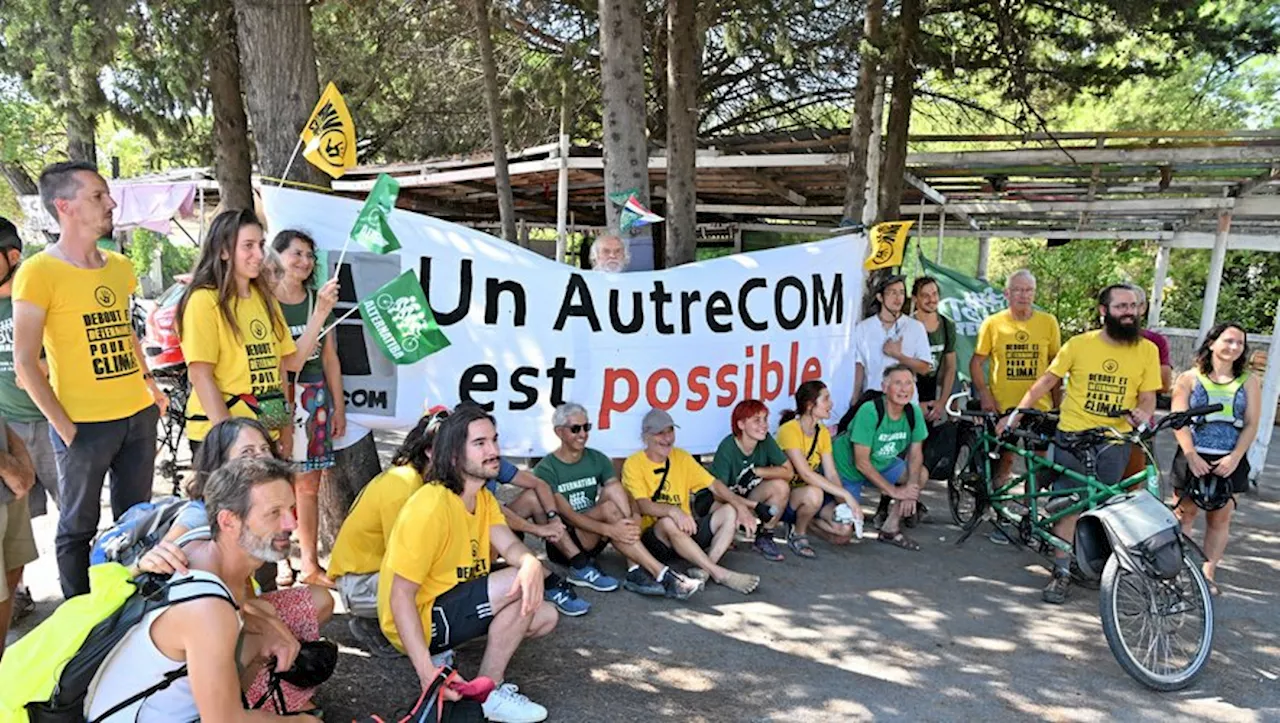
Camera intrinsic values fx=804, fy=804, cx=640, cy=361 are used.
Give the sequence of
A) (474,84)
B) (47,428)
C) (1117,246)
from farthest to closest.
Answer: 1. (1117,246)
2. (474,84)
3. (47,428)

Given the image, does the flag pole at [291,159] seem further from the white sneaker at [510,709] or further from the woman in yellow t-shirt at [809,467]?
the woman in yellow t-shirt at [809,467]

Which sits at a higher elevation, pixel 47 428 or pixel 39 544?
pixel 47 428

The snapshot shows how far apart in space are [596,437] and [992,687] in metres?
2.32

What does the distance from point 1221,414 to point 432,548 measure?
4.18m

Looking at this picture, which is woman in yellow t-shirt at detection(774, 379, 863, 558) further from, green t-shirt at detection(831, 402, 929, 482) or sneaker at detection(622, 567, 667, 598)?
sneaker at detection(622, 567, 667, 598)

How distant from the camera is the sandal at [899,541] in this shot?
5125 mm

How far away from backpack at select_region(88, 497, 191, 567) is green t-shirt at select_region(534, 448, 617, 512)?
1.98m

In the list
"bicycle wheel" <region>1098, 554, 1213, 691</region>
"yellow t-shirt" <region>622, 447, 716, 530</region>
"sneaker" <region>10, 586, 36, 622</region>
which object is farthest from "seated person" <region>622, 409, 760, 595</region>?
"sneaker" <region>10, 586, 36, 622</region>

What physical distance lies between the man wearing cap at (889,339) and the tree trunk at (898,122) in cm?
250

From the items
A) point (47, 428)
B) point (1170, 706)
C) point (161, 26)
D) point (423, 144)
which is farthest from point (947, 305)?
point (423, 144)

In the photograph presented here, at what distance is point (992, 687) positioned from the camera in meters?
3.47

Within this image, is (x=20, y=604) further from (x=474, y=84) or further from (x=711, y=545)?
(x=474, y=84)

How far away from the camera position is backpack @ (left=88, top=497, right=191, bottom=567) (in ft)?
7.76

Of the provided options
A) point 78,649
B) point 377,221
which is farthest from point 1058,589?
point 78,649
